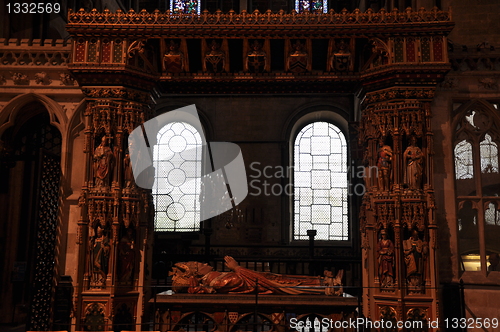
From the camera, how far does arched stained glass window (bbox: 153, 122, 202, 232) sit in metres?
19.2

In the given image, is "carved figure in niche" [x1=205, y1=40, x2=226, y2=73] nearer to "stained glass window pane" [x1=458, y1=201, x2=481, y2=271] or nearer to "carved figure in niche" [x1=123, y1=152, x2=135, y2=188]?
"carved figure in niche" [x1=123, y1=152, x2=135, y2=188]

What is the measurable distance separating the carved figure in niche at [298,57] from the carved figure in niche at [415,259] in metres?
3.65

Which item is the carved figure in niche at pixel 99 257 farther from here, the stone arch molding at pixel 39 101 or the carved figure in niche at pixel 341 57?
the carved figure in niche at pixel 341 57

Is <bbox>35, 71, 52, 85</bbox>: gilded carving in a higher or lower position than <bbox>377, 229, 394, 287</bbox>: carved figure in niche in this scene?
higher

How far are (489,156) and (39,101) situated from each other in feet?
28.9

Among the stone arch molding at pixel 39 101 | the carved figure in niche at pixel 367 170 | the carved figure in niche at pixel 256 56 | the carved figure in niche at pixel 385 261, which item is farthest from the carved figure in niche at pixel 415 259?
the stone arch molding at pixel 39 101

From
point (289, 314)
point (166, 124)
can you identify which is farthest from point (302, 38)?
point (166, 124)

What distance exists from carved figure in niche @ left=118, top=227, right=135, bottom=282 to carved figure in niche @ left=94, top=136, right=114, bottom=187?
0.97 meters

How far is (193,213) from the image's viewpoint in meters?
19.1

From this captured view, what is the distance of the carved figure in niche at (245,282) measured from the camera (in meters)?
9.07

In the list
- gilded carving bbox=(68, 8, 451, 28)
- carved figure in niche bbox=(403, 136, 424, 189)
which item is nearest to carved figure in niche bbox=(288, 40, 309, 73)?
gilded carving bbox=(68, 8, 451, 28)

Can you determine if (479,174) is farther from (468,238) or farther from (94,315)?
(94,315)

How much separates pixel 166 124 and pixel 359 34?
11733 mm

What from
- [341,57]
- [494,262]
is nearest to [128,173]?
[341,57]
